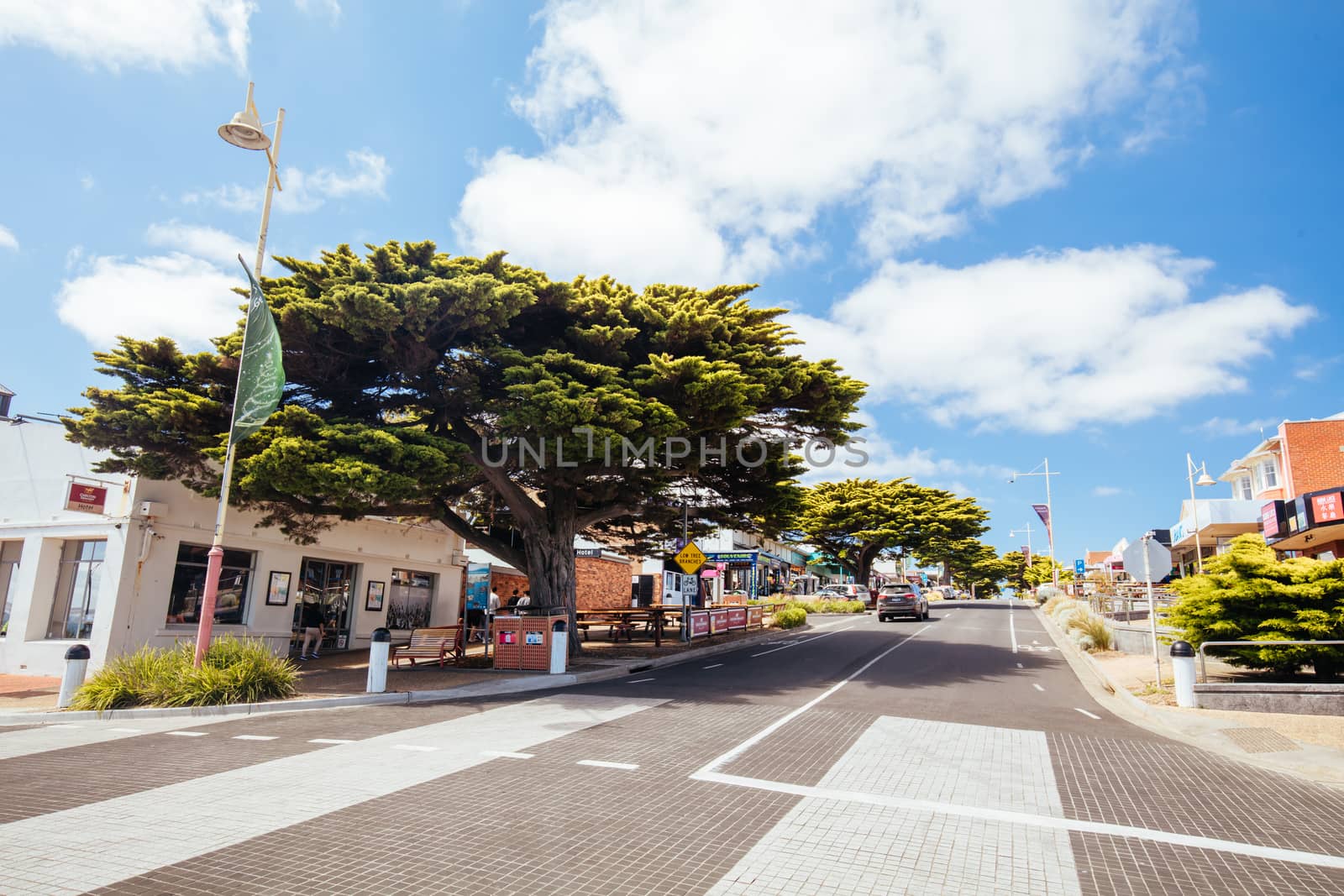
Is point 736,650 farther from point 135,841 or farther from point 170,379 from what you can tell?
point 135,841

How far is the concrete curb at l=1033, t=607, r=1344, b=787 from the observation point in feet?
26.2

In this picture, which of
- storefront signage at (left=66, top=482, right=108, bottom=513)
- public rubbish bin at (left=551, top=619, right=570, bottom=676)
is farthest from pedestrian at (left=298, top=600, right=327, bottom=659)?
public rubbish bin at (left=551, top=619, right=570, bottom=676)

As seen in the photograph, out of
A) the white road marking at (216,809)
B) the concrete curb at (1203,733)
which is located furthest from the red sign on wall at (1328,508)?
the white road marking at (216,809)

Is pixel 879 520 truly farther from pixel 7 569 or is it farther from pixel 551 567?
pixel 7 569

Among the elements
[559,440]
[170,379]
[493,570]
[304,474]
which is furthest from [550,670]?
[493,570]

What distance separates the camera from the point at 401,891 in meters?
4.46

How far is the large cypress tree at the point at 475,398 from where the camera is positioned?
13938 mm

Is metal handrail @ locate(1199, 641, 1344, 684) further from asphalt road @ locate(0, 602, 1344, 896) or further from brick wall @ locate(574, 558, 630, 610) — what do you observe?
brick wall @ locate(574, 558, 630, 610)

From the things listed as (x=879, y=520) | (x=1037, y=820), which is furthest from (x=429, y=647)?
(x=879, y=520)

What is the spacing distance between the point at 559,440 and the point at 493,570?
17.7 meters

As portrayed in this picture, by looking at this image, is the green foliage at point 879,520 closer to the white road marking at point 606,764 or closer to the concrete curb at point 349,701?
the concrete curb at point 349,701

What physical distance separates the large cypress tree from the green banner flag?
643 mm

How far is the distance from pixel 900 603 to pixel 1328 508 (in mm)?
15281

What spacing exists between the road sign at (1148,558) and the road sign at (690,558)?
1089 cm
